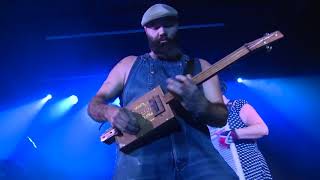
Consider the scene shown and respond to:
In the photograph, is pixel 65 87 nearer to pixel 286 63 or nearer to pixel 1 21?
pixel 1 21

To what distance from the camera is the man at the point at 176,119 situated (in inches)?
81.4

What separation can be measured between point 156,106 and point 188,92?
0.26m

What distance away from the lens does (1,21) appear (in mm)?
6070

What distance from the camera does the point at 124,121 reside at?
6.96 feet

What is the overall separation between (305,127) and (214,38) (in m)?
2.58

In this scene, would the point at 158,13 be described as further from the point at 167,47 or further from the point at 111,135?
the point at 111,135

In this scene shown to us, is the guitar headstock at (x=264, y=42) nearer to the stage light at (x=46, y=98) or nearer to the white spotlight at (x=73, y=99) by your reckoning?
the white spotlight at (x=73, y=99)

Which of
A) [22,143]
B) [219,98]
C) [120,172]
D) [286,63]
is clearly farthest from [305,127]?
[120,172]

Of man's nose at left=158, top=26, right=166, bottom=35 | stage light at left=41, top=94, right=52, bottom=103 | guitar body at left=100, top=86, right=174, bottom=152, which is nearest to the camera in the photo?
guitar body at left=100, top=86, right=174, bottom=152

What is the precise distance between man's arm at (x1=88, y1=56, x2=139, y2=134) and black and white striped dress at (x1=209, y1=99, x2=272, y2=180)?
Result: 1658mm

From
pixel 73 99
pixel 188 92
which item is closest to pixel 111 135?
pixel 188 92

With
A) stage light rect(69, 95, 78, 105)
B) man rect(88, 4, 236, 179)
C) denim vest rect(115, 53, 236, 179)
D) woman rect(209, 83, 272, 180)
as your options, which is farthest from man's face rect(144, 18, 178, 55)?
stage light rect(69, 95, 78, 105)

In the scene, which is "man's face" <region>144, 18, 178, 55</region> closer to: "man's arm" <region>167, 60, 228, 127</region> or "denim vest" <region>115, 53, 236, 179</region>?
"denim vest" <region>115, 53, 236, 179</region>

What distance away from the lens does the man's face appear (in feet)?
8.56
